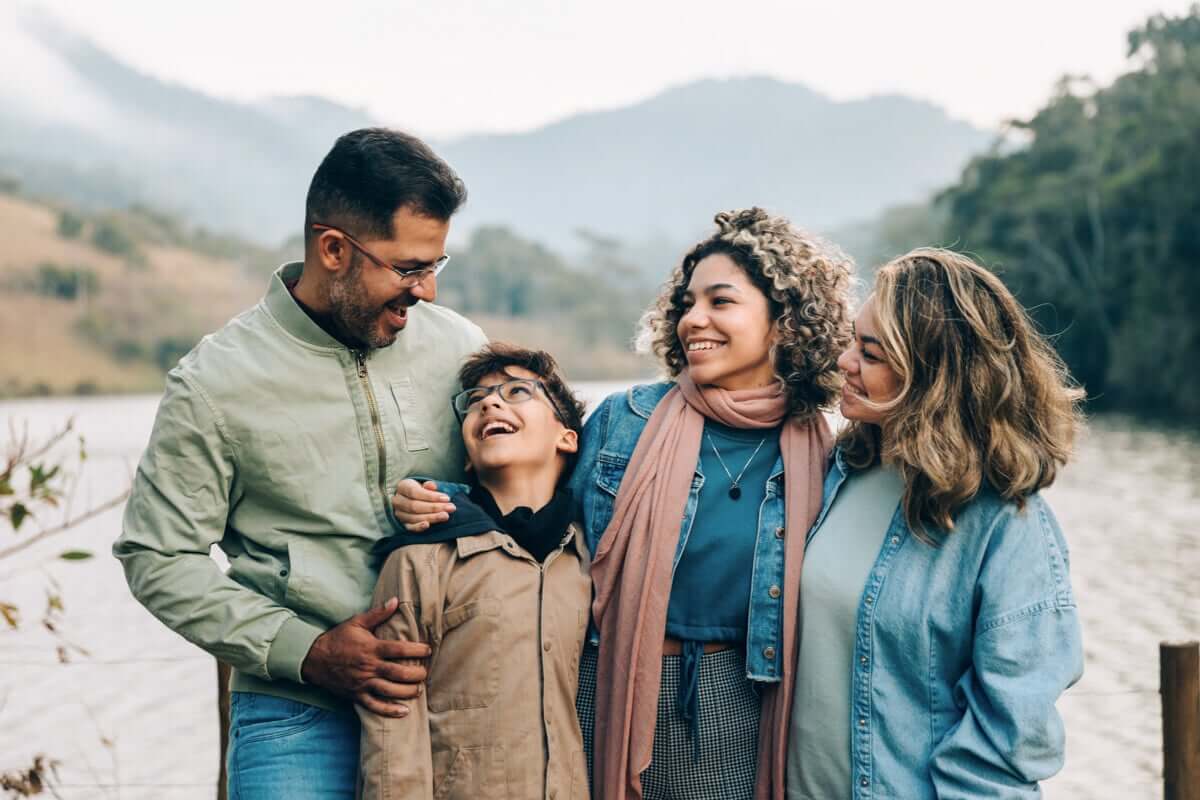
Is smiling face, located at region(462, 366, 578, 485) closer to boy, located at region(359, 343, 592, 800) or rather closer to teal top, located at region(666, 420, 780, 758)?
boy, located at region(359, 343, 592, 800)

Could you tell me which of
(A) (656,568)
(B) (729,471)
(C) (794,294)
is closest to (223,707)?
(A) (656,568)

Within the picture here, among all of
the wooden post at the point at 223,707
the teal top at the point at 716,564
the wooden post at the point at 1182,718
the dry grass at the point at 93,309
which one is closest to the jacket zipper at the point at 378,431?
the teal top at the point at 716,564

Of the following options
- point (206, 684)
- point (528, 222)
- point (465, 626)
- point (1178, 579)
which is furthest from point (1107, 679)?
A: point (528, 222)

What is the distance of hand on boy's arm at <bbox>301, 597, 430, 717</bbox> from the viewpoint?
2301mm

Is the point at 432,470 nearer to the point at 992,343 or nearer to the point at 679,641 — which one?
the point at 679,641

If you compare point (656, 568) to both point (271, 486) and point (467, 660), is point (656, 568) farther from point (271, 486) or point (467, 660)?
point (271, 486)

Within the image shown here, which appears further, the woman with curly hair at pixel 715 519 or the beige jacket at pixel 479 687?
the woman with curly hair at pixel 715 519

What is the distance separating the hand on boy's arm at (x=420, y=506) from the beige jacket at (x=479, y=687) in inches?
2.3

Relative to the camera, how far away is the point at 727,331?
9.12 feet

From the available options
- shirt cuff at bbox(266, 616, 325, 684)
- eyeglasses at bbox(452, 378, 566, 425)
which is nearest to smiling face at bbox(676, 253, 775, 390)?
eyeglasses at bbox(452, 378, 566, 425)

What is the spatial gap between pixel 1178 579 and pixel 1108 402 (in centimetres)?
2257

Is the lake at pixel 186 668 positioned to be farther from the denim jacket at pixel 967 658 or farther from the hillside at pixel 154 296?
the hillside at pixel 154 296

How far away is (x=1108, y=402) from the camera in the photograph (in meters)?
32.4

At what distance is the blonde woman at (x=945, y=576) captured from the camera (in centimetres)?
224
